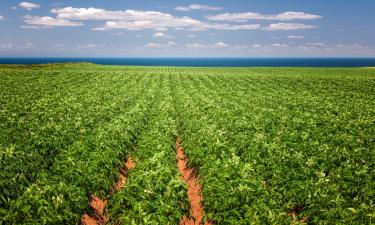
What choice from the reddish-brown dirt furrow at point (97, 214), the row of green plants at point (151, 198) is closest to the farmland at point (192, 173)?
the row of green plants at point (151, 198)

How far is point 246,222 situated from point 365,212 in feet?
9.60

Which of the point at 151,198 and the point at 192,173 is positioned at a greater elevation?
the point at 151,198

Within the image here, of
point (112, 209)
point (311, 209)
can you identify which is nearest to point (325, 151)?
point (311, 209)

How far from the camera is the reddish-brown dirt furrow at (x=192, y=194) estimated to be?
8.92 m

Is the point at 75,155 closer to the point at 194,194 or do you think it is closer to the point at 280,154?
the point at 194,194

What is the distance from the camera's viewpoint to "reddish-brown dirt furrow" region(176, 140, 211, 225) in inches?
351

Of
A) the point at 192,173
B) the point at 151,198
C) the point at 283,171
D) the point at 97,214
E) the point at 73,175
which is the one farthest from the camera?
the point at 192,173

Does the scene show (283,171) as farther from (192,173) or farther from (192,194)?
(192,173)

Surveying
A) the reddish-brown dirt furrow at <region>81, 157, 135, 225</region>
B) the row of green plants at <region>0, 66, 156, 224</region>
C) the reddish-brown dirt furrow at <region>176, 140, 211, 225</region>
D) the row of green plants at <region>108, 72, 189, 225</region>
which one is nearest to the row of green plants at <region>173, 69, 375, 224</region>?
the reddish-brown dirt furrow at <region>176, 140, 211, 225</region>

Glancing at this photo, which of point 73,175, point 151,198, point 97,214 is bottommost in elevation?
point 97,214

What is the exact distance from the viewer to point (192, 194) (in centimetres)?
1077

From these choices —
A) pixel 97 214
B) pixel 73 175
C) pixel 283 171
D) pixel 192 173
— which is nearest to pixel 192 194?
pixel 192 173

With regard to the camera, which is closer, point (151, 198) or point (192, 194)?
point (151, 198)

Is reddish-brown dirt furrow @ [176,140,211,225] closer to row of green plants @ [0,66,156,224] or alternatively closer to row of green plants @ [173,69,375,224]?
row of green plants @ [173,69,375,224]
